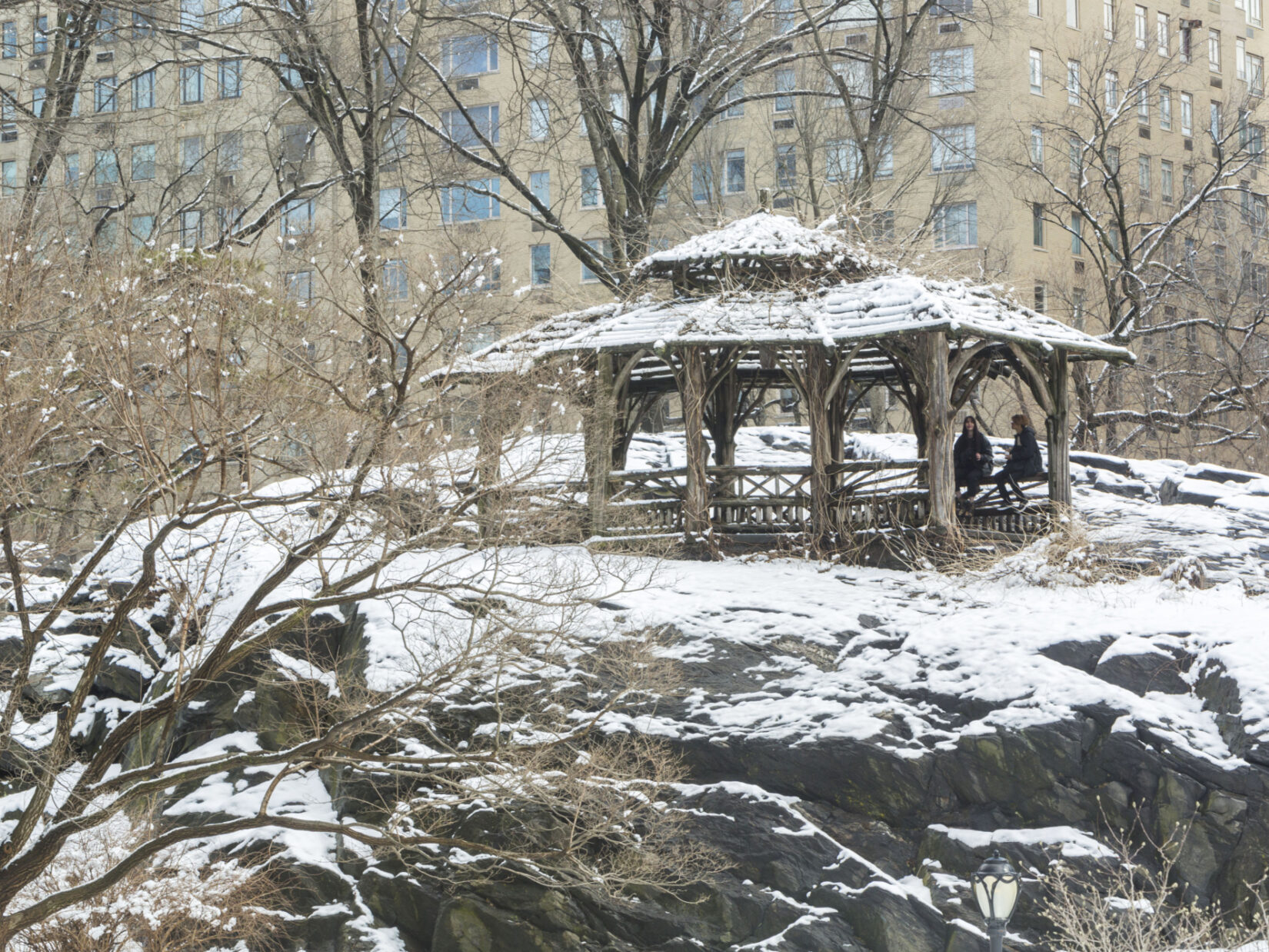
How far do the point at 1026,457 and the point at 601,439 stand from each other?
20.4 ft

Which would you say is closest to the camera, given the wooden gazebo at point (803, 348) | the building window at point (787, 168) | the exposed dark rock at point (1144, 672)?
the exposed dark rock at point (1144, 672)

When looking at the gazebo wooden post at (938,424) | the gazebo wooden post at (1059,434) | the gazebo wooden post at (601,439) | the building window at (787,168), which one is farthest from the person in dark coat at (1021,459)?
the building window at (787,168)

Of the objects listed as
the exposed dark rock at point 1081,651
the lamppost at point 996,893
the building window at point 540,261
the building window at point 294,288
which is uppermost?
the building window at point 540,261

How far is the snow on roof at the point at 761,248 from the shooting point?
21.5 m

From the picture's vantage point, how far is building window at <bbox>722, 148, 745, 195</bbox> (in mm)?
45000

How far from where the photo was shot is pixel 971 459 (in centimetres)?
2086

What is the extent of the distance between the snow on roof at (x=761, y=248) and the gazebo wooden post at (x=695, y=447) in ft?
5.88

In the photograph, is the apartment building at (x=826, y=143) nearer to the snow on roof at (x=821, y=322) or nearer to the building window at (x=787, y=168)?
the building window at (x=787, y=168)

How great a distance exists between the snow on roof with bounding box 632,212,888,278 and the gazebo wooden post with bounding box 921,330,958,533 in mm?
2816

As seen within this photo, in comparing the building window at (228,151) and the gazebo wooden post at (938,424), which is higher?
the building window at (228,151)

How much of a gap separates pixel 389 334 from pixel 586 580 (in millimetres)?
3355

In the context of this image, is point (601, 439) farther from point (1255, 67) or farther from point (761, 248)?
point (1255, 67)

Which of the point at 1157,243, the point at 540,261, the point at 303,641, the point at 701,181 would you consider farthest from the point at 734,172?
the point at 303,641

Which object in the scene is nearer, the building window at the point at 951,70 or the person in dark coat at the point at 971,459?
the person in dark coat at the point at 971,459
